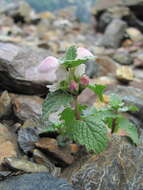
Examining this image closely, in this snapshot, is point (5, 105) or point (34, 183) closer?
point (34, 183)

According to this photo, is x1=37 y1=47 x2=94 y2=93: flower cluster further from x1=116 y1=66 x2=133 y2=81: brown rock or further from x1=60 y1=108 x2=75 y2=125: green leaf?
x1=116 y1=66 x2=133 y2=81: brown rock

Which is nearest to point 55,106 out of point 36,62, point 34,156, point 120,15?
point 34,156

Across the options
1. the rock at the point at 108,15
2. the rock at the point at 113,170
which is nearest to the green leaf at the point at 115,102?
the rock at the point at 113,170

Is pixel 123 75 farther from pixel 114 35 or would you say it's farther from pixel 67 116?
pixel 114 35

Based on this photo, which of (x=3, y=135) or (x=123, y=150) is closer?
(x=123, y=150)

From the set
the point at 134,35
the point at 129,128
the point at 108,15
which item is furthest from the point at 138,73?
the point at 108,15

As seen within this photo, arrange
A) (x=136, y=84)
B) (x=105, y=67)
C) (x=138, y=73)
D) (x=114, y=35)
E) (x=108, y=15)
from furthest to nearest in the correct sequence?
(x=108, y=15) < (x=114, y=35) < (x=138, y=73) < (x=105, y=67) < (x=136, y=84)

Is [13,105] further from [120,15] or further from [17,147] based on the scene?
[120,15]
